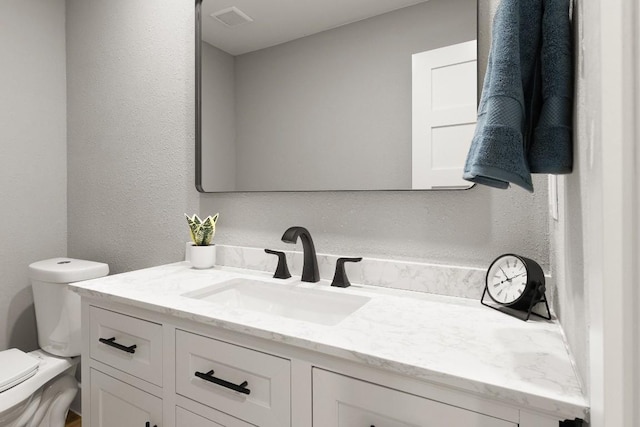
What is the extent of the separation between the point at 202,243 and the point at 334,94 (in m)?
0.77

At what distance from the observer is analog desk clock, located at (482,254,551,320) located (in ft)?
2.84

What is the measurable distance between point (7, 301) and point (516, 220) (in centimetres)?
226

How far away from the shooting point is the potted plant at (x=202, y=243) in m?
1.45

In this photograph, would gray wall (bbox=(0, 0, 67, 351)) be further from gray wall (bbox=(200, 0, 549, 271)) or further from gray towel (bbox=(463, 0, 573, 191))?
gray towel (bbox=(463, 0, 573, 191))

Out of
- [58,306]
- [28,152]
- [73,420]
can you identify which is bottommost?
[73,420]

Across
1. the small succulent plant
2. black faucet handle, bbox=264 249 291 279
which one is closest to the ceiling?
the small succulent plant

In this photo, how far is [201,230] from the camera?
1.47 meters

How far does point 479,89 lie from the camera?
3.45 feet

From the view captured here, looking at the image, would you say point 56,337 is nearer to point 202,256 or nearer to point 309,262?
point 202,256

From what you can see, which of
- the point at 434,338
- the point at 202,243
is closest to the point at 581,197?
the point at 434,338

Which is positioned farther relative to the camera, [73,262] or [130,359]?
[73,262]
